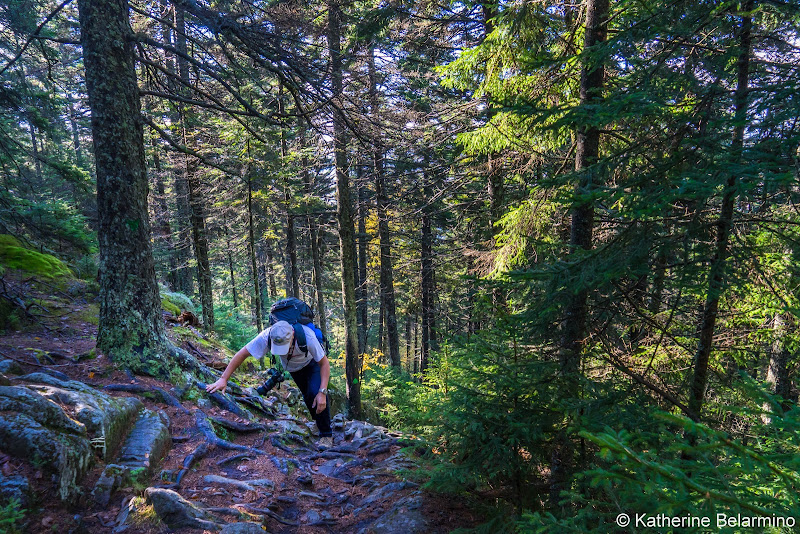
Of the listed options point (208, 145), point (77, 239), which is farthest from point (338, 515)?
point (208, 145)

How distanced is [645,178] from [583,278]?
1141mm

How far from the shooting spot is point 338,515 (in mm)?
4664

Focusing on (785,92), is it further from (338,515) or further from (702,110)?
(338,515)

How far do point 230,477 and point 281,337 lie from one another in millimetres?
1828

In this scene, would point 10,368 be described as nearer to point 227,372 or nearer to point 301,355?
point 227,372

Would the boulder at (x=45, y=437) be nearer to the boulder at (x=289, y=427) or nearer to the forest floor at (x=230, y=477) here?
the forest floor at (x=230, y=477)

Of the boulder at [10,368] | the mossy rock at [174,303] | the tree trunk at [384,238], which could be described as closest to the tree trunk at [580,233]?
the boulder at [10,368]

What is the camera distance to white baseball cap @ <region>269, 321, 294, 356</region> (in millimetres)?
5320

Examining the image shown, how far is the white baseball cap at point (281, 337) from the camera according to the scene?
17.5 ft

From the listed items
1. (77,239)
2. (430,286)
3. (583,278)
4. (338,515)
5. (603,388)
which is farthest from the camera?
(430,286)

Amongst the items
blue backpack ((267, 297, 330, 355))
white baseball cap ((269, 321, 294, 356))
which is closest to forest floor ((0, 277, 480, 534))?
white baseball cap ((269, 321, 294, 356))

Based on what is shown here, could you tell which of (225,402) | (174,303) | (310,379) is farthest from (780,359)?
(174,303)

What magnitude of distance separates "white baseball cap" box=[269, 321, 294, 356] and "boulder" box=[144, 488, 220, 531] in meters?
2.15

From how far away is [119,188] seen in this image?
545cm
